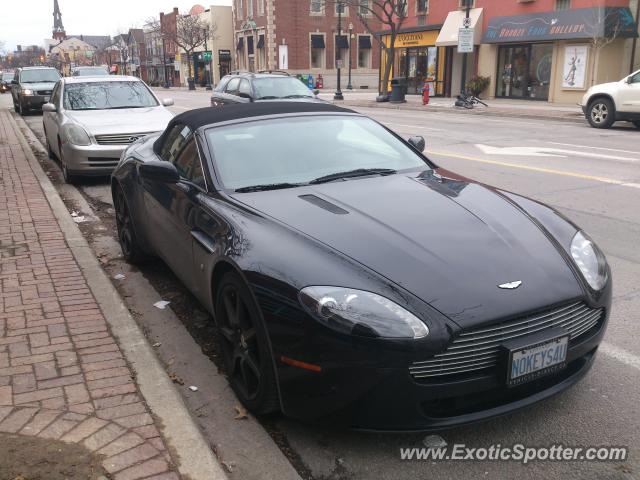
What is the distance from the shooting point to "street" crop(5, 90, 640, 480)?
280 centimetres

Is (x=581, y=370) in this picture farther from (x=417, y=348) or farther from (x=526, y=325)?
(x=417, y=348)

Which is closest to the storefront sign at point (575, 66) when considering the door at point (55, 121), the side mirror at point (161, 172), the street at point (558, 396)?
the street at point (558, 396)

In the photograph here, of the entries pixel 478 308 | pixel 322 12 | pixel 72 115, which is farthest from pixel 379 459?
pixel 322 12

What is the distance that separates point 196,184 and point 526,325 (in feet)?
7.73

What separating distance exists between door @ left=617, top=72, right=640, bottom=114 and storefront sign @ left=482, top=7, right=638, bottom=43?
8.95m

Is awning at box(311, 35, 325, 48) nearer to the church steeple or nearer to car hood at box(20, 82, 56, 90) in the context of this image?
car hood at box(20, 82, 56, 90)

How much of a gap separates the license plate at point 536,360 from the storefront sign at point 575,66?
2682 centimetres

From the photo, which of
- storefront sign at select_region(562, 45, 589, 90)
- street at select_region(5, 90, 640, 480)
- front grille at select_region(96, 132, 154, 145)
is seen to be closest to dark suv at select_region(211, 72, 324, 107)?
street at select_region(5, 90, 640, 480)

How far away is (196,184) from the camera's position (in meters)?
4.14

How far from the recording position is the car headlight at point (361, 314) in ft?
8.45

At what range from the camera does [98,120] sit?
10.0 meters

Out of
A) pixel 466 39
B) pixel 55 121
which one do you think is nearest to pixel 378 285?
pixel 55 121

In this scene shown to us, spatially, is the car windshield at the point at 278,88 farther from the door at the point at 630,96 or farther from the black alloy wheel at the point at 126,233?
the black alloy wheel at the point at 126,233

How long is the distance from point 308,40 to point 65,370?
193 ft
